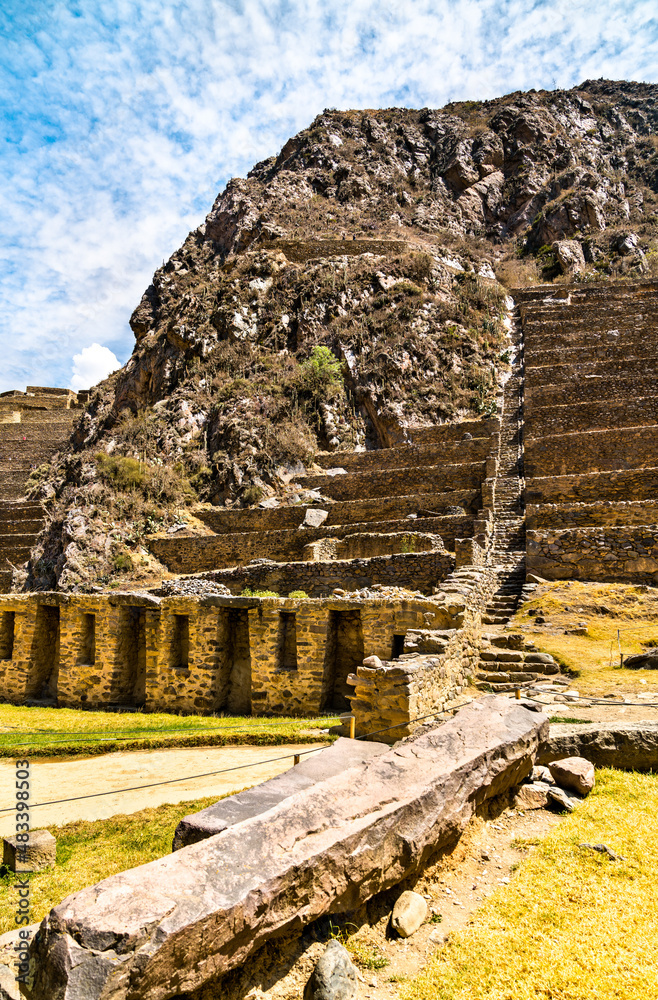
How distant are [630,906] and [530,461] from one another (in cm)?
2029

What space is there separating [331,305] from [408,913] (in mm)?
Answer: 43271

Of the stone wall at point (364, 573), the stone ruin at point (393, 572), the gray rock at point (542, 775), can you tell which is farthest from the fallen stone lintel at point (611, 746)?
the stone wall at point (364, 573)

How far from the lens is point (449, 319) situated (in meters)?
41.5

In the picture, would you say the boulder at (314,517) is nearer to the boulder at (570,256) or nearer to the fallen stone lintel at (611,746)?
the fallen stone lintel at (611,746)

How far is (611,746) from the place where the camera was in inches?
228

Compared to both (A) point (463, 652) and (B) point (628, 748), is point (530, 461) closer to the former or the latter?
(A) point (463, 652)

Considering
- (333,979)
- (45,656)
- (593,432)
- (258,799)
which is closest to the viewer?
(333,979)

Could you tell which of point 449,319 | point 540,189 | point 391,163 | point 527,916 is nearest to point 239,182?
point 391,163

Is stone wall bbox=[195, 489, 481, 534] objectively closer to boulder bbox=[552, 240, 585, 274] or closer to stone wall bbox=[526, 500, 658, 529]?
stone wall bbox=[526, 500, 658, 529]

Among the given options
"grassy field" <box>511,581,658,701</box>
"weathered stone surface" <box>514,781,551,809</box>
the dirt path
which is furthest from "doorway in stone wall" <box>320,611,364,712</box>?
"weathered stone surface" <box>514,781,551,809</box>

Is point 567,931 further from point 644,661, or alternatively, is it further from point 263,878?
point 644,661

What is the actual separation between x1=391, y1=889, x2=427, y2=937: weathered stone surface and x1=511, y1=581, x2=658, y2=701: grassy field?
5.77 meters

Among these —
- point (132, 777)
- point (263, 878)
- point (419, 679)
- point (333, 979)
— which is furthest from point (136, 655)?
point (333, 979)

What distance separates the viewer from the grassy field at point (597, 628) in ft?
29.4
